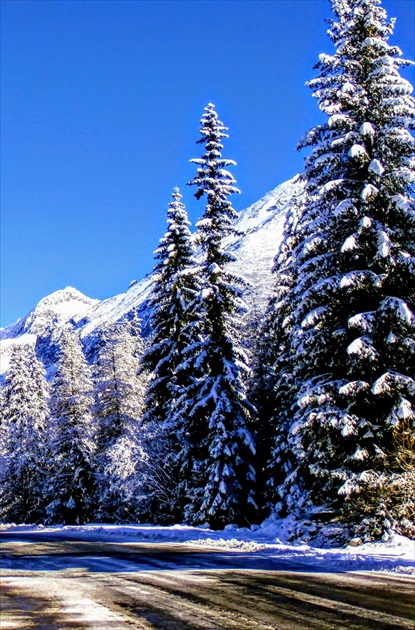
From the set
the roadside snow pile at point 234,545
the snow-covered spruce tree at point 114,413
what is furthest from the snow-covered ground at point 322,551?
the snow-covered spruce tree at point 114,413

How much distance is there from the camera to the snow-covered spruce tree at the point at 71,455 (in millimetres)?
36719

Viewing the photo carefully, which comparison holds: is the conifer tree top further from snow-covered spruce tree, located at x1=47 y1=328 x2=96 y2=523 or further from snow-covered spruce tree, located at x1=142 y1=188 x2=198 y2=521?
snow-covered spruce tree, located at x1=47 y1=328 x2=96 y2=523

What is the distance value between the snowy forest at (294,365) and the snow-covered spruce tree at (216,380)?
0.07m

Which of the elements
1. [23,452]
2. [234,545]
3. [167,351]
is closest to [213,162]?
[167,351]

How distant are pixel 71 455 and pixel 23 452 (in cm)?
546

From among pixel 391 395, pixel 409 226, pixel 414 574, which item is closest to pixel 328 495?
pixel 391 395

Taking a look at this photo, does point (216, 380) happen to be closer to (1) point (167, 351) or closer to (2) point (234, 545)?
(1) point (167, 351)

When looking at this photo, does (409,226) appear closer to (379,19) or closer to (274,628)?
(379,19)

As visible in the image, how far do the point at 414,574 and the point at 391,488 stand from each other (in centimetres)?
480

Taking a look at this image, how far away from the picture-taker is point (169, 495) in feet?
87.6

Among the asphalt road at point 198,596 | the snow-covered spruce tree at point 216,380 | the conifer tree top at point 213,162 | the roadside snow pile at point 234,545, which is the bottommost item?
the roadside snow pile at point 234,545

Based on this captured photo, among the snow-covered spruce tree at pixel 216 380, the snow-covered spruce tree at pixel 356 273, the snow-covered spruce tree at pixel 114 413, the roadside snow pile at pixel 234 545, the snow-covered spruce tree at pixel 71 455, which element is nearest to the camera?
the roadside snow pile at pixel 234 545

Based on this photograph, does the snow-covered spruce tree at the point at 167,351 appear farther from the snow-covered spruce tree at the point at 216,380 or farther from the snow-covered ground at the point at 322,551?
the snow-covered ground at the point at 322,551

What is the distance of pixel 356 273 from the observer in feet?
48.3
